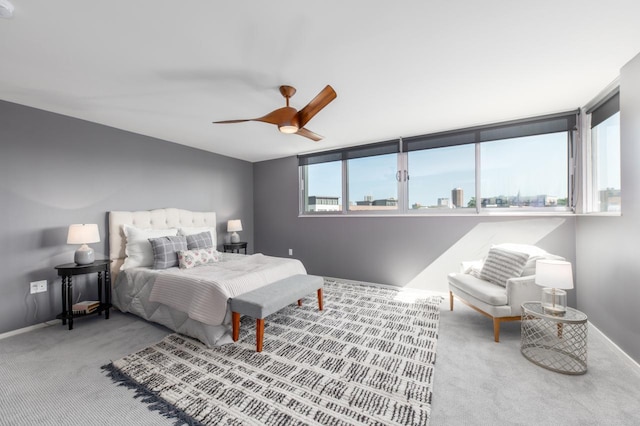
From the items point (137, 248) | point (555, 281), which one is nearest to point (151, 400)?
point (137, 248)

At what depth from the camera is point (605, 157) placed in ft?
9.09

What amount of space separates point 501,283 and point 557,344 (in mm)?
629

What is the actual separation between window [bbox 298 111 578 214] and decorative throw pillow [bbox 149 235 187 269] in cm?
272

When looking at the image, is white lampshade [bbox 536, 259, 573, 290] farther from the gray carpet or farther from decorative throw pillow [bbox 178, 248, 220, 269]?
decorative throw pillow [bbox 178, 248, 220, 269]

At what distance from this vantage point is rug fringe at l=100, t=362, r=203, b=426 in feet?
5.06

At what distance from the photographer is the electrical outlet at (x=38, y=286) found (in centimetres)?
281

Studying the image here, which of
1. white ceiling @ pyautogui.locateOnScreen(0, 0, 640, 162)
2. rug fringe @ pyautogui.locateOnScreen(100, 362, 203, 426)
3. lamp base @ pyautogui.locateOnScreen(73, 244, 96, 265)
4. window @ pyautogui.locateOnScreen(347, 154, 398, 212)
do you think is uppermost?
white ceiling @ pyautogui.locateOnScreen(0, 0, 640, 162)

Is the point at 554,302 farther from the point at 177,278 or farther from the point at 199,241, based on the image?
the point at 199,241

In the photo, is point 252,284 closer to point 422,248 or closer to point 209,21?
point 209,21

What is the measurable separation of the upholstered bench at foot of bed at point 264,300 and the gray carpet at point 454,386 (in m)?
0.86

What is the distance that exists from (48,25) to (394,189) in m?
4.08

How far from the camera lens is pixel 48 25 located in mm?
1637

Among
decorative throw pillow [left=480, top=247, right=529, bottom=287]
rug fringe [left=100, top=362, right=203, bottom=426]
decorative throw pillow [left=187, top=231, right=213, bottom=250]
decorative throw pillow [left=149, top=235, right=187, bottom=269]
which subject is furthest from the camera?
decorative throw pillow [left=187, top=231, right=213, bottom=250]

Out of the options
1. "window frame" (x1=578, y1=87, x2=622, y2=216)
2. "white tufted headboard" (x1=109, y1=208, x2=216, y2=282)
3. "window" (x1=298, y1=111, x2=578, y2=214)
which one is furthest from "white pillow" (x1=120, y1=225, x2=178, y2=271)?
"window frame" (x1=578, y1=87, x2=622, y2=216)
